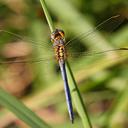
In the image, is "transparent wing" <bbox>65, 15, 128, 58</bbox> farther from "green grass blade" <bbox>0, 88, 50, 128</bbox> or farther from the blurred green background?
"green grass blade" <bbox>0, 88, 50, 128</bbox>

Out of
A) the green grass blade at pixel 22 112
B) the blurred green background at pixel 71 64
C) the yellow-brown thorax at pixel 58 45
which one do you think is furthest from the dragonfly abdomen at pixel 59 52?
the green grass blade at pixel 22 112

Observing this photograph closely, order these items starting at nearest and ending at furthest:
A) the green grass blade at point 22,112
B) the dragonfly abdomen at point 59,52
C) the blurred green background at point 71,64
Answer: the green grass blade at point 22,112
the dragonfly abdomen at point 59,52
the blurred green background at point 71,64

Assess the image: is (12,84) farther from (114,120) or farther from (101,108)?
(114,120)

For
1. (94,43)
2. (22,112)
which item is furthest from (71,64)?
(22,112)

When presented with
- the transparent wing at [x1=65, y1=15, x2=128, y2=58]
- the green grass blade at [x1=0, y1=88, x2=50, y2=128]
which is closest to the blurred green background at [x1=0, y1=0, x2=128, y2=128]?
the transparent wing at [x1=65, y1=15, x2=128, y2=58]

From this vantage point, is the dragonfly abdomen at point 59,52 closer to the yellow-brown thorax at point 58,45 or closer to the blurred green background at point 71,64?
the yellow-brown thorax at point 58,45

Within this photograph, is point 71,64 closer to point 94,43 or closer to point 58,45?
point 94,43

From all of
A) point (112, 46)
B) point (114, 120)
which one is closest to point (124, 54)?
point (112, 46)

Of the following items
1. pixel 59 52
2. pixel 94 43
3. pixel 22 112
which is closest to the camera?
pixel 22 112
